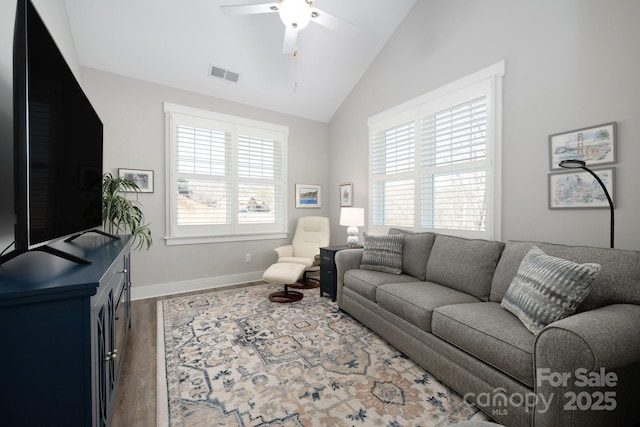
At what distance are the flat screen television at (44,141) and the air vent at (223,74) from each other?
2250mm

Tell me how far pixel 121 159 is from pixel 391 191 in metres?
3.47

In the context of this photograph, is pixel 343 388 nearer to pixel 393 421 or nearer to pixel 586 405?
pixel 393 421

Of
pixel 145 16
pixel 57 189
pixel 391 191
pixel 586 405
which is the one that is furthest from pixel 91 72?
pixel 586 405

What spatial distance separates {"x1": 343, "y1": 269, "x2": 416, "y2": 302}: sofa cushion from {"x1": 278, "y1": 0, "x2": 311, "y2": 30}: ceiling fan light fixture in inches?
95.1

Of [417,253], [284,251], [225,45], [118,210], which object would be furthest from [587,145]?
[118,210]

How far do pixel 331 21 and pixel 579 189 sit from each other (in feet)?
8.10

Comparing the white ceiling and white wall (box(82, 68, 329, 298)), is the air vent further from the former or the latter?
white wall (box(82, 68, 329, 298))

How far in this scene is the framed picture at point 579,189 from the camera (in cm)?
199

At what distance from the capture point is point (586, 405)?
1207 millimetres

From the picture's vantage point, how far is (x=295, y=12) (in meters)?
2.36

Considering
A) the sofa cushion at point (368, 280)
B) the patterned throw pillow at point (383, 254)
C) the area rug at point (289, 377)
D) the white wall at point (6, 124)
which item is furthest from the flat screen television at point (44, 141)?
the patterned throw pillow at point (383, 254)

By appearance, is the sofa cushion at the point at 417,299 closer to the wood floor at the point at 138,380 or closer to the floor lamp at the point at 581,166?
the floor lamp at the point at 581,166

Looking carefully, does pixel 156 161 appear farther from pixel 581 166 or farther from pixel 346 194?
pixel 581 166

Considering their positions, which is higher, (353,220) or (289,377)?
(353,220)
